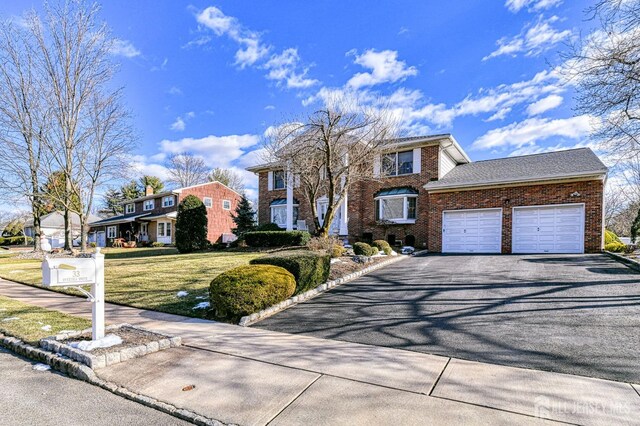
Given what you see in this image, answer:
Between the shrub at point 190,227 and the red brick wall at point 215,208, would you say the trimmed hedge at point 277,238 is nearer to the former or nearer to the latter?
the shrub at point 190,227

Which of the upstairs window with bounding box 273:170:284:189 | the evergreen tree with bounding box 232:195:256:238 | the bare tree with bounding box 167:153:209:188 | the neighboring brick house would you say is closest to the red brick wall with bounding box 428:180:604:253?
the upstairs window with bounding box 273:170:284:189

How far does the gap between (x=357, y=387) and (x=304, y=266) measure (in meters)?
4.47

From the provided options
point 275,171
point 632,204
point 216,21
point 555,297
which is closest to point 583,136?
point 555,297

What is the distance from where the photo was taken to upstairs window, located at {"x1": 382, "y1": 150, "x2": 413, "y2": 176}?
59.2 ft

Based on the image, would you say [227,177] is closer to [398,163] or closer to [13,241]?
[13,241]

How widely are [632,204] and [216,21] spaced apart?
33.5m

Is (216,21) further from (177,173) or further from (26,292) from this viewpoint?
(177,173)

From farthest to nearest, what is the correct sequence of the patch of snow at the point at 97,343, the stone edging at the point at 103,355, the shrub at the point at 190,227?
1. the shrub at the point at 190,227
2. the patch of snow at the point at 97,343
3. the stone edging at the point at 103,355

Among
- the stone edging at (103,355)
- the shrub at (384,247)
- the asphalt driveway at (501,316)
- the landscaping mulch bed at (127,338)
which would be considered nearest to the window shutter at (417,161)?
the shrub at (384,247)

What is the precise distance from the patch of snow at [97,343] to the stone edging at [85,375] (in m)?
0.18

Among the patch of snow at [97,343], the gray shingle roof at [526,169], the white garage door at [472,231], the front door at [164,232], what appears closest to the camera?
the patch of snow at [97,343]

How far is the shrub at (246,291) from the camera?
20.1ft

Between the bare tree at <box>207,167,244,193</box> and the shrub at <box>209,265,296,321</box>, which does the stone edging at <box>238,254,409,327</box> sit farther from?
the bare tree at <box>207,167,244,193</box>

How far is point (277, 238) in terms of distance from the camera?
17000 mm
